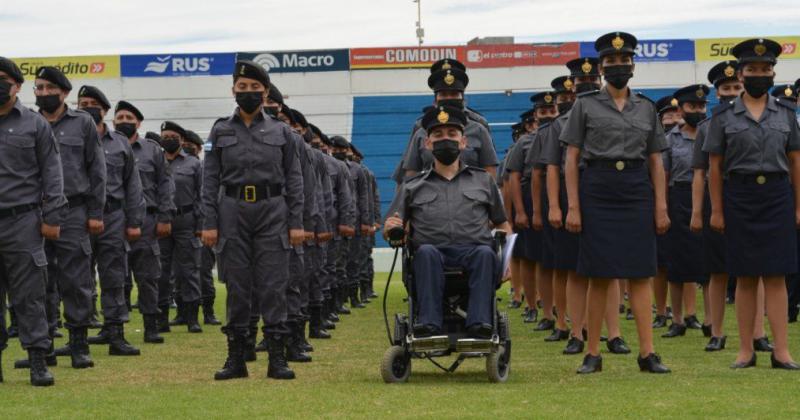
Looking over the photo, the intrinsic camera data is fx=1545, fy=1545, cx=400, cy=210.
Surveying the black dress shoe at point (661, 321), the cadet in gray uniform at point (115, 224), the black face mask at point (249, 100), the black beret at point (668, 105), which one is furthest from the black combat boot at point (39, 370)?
the black beret at point (668, 105)

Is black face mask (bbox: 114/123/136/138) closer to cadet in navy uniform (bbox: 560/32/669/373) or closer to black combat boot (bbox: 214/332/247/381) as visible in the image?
black combat boot (bbox: 214/332/247/381)

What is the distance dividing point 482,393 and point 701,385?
1.37 metres

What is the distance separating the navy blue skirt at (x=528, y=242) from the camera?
15960mm

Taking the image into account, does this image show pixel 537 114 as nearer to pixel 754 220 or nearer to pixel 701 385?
pixel 754 220

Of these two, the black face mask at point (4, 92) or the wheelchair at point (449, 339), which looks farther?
the black face mask at point (4, 92)

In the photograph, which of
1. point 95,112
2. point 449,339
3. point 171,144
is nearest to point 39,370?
point 449,339

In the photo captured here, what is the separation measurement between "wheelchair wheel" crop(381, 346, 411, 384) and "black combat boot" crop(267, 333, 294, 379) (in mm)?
788

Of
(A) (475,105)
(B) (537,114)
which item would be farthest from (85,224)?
(A) (475,105)

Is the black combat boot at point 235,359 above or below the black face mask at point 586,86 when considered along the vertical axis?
below

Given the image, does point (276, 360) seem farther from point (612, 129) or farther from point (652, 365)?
point (612, 129)

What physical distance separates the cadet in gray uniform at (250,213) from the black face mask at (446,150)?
3.26ft

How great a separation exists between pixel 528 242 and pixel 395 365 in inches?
267

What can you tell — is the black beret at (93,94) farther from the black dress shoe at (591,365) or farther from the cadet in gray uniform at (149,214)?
the black dress shoe at (591,365)

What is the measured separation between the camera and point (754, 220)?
1066 centimetres
